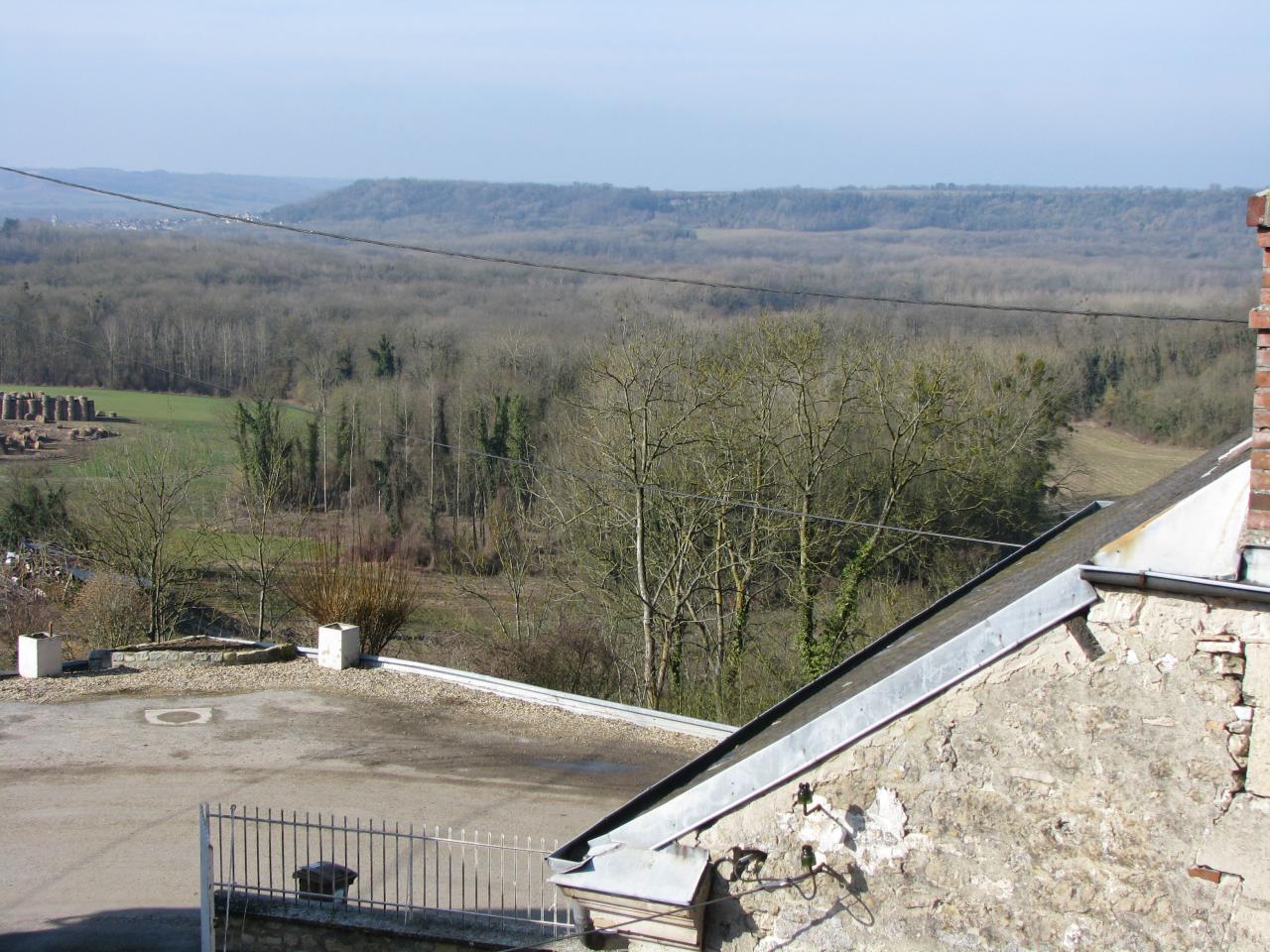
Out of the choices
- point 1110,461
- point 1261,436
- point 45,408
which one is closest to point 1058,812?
point 1261,436

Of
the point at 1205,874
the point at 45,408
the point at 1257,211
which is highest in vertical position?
the point at 1257,211

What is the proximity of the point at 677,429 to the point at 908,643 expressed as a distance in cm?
1853

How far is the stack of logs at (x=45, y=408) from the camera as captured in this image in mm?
53844

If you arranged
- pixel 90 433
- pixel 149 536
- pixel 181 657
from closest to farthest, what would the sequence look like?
pixel 181 657, pixel 149 536, pixel 90 433

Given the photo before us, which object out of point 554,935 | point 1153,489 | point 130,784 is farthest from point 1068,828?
point 130,784

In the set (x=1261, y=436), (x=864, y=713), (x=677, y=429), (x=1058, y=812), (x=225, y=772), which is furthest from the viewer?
(x=677, y=429)

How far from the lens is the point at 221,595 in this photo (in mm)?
36125

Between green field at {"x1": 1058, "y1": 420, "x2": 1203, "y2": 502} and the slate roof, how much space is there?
94.9ft

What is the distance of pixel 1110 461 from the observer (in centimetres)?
3925

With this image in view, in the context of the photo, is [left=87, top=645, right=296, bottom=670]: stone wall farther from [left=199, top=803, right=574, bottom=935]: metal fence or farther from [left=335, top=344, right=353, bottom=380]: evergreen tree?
[left=335, top=344, right=353, bottom=380]: evergreen tree

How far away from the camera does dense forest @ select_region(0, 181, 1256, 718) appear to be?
25094 mm

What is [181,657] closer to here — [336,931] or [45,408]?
[336,931]

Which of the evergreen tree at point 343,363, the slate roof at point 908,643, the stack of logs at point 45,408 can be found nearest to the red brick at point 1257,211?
the slate roof at point 908,643

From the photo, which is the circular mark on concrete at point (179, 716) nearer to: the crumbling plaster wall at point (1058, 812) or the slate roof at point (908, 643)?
the slate roof at point (908, 643)
